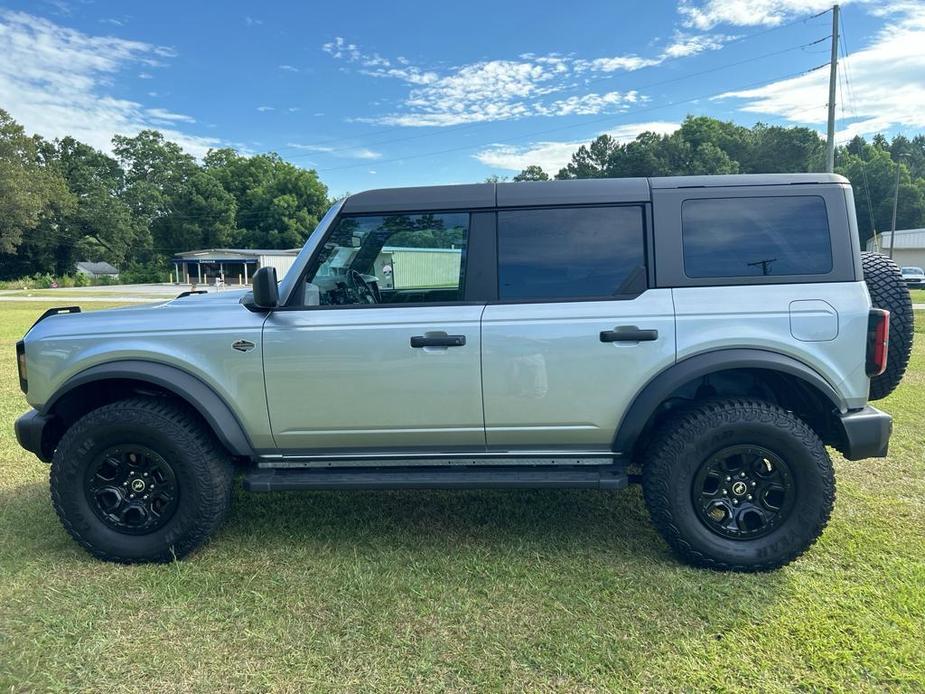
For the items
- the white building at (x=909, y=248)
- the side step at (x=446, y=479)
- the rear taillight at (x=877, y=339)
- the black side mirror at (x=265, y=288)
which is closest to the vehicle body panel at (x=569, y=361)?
the side step at (x=446, y=479)

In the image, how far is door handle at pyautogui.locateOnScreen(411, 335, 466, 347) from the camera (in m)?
2.96

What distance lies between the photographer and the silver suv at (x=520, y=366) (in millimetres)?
2912

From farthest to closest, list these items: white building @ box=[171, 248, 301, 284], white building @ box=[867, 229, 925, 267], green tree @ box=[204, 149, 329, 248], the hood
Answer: green tree @ box=[204, 149, 329, 248] < white building @ box=[171, 248, 301, 284] < white building @ box=[867, 229, 925, 267] < the hood

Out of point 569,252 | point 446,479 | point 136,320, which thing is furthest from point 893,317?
point 136,320

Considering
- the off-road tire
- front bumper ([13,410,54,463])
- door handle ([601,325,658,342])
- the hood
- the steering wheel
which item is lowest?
the off-road tire

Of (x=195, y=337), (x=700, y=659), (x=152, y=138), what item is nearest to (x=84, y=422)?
(x=195, y=337)

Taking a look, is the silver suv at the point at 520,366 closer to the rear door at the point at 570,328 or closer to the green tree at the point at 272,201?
the rear door at the point at 570,328

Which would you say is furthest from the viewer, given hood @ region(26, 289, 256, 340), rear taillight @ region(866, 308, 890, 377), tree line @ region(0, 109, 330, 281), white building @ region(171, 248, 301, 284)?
tree line @ region(0, 109, 330, 281)

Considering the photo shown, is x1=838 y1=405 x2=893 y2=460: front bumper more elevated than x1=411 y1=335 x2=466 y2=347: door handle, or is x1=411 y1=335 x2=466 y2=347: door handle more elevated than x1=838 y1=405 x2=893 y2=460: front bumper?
x1=411 y1=335 x2=466 y2=347: door handle

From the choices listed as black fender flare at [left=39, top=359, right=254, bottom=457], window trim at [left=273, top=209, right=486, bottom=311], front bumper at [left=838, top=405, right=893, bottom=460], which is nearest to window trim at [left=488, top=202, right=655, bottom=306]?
window trim at [left=273, top=209, right=486, bottom=311]

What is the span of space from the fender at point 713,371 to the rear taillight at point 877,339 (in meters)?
0.22

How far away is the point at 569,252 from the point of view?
3.06 metres

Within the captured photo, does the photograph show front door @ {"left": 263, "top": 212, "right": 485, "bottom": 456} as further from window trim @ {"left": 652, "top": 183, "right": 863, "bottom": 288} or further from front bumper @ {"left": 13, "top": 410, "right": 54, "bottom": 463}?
front bumper @ {"left": 13, "top": 410, "right": 54, "bottom": 463}

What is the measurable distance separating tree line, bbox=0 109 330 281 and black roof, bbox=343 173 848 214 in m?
65.0
